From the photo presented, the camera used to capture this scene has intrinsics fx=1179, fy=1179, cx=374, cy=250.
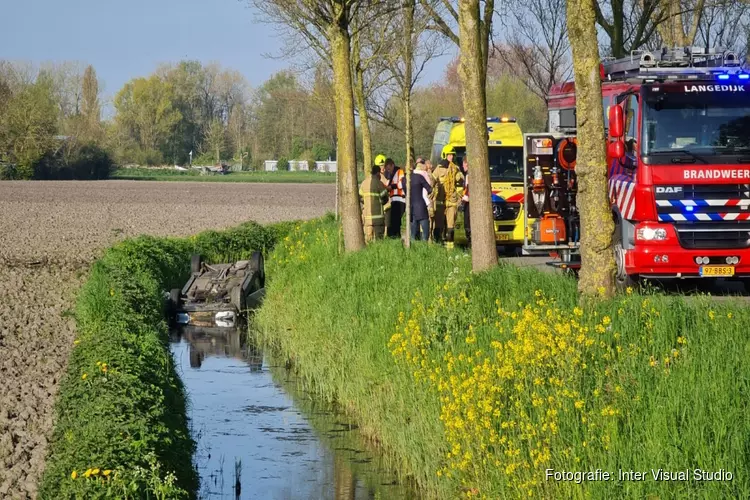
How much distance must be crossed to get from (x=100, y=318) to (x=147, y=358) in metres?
3.20

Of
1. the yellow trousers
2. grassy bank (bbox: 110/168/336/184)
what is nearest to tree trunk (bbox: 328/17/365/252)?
the yellow trousers

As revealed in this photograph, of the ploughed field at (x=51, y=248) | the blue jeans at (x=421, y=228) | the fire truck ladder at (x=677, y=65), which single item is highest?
the fire truck ladder at (x=677, y=65)

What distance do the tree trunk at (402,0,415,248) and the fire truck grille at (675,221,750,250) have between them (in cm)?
486

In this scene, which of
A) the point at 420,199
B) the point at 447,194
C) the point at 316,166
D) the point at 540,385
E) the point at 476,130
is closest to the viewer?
the point at 540,385

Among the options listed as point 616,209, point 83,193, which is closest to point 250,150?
point 83,193

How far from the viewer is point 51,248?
31469 millimetres

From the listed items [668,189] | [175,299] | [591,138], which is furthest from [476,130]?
[175,299]

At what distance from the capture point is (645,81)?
17172mm

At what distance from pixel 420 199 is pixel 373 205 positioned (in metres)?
0.96

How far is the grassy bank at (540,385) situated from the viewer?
6887 millimetres

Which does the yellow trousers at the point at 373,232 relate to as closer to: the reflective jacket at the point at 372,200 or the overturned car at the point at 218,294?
the reflective jacket at the point at 372,200

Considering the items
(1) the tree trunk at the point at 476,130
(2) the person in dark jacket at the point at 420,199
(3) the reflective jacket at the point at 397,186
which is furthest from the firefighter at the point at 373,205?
(1) the tree trunk at the point at 476,130

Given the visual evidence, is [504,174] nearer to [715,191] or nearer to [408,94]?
[408,94]

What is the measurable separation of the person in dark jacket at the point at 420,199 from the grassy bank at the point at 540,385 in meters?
8.56
